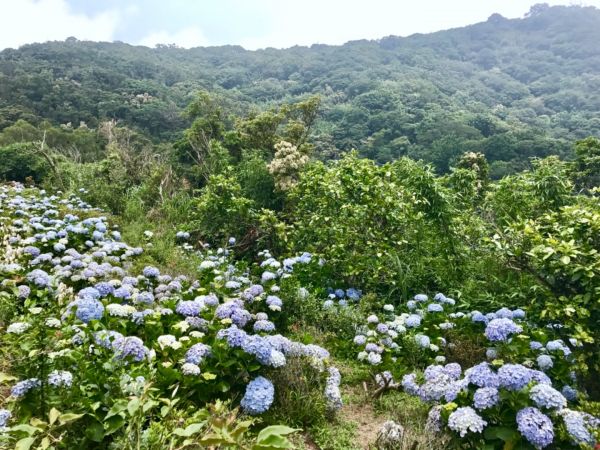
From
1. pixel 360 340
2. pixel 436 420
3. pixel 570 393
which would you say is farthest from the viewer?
pixel 360 340

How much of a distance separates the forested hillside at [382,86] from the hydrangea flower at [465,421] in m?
25.6

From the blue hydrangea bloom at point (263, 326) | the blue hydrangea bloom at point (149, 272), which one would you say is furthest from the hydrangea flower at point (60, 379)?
the blue hydrangea bloom at point (149, 272)

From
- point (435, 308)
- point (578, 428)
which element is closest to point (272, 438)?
point (578, 428)

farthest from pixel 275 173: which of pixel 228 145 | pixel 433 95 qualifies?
pixel 433 95

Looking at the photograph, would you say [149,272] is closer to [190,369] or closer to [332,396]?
[190,369]

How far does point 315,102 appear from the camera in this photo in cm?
1577

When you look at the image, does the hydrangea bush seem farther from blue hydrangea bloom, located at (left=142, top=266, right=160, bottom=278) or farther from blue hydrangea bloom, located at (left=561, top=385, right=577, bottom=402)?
blue hydrangea bloom, located at (left=561, top=385, right=577, bottom=402)

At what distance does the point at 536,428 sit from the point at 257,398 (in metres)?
1.58

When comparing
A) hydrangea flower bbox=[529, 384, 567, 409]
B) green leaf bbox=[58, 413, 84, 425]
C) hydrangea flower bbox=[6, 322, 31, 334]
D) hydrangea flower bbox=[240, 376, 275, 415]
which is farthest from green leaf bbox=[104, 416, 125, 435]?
hydrangea flower bbox=[529, 384, 567, 409]

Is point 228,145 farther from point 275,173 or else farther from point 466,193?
point 466,193

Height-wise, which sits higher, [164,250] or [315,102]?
[315,102]

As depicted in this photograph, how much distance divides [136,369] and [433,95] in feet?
258

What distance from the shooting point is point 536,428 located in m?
2.16

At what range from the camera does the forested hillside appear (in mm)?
44000
